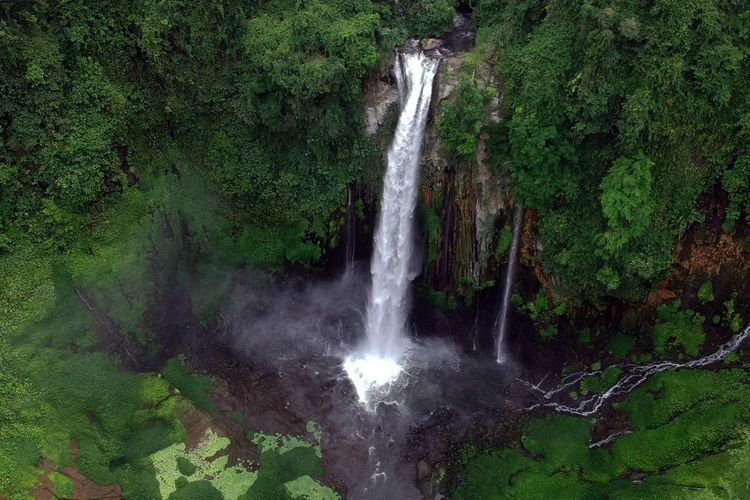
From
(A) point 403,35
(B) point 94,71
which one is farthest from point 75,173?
(A) point 403,35

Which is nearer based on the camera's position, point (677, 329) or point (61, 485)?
point (61, 485)

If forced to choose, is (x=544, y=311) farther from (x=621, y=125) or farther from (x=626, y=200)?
(x=621, y=125)

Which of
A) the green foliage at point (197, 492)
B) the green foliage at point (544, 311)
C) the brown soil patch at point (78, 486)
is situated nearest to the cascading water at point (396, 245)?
the green foliage at point (544, 311)

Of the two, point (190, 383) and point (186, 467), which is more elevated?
point (190, 383)

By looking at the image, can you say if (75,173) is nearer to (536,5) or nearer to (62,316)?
(62,316)

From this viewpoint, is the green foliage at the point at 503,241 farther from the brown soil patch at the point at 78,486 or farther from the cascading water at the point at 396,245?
the brown soil patch at the point at 78,486

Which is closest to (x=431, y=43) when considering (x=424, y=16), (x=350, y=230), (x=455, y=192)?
(x=424, y=16)
